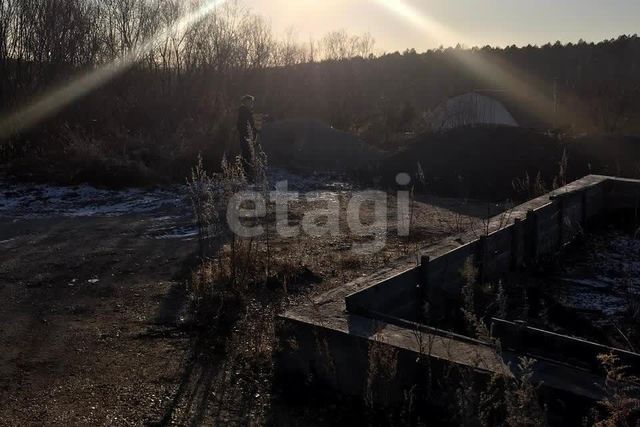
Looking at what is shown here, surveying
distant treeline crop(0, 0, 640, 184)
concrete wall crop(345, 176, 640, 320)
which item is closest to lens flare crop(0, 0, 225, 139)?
distant treeline crop(0, 0, 640, 184)

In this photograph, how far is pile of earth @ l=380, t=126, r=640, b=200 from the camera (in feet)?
42.2

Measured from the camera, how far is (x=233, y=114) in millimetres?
19297

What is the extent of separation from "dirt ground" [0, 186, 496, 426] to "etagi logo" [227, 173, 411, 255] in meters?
0.35

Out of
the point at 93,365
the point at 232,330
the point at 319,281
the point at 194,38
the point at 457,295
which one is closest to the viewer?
the point at 93,365

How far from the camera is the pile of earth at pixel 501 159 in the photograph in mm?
12852

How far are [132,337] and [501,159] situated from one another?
11.5 m

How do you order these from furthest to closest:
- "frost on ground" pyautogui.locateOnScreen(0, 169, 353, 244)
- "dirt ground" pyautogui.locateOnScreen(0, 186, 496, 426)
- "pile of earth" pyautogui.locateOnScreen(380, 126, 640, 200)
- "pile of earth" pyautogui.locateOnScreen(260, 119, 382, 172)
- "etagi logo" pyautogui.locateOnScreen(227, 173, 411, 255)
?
"pile of earth" pyautogui.locateOnScreen(260, 119, 382, 172)
"pile of earth" pyautogui.locateOnScreen(380, 126, 640, 200)
"frost on ground" pyautogui.locateOnScreen(0, 169, 353, 244)
"etagi logo" pyautogui.locateOnScreen(227, 173, 411, 255)
"dirt ground" pyautogui.locateOnScreen(0, 186, 496, 426)

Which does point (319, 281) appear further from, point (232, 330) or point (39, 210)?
point (39, 210)

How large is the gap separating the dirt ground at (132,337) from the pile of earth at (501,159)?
5902 mm

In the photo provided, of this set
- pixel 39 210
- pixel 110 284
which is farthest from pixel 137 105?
pixel 110 284

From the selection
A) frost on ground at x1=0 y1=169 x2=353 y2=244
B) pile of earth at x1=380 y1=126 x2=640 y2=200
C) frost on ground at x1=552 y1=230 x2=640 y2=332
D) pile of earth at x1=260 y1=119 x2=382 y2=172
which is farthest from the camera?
pile of earth at x1=260 y1=119 x2=382 y2=172

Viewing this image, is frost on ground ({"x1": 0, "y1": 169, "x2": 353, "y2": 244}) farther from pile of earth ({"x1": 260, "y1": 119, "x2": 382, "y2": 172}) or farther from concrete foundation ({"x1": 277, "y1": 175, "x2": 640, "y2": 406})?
concrete foundation ({"x1": 277, "y1": 175, "x2": 640, "y2": 406})

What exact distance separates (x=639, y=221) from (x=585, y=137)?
7.08 m

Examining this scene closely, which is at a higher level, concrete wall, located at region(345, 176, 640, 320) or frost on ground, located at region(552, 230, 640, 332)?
concrete wall, located at region(345, 176, 640, 320)
